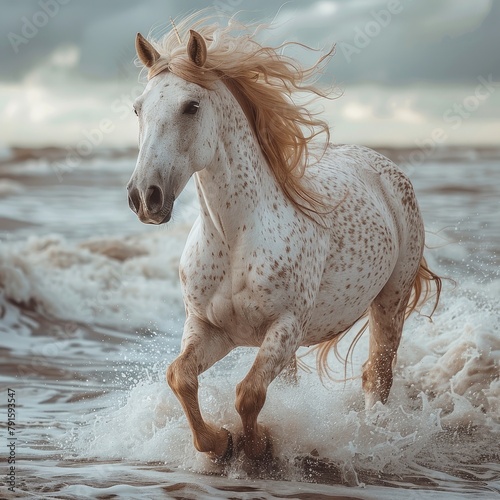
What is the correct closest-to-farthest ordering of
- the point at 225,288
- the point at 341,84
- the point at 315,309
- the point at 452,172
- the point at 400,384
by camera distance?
1. the point at 225,288
2. the point at 315,309
3. the point at 341,84
4. the point at 400,384
5. the point at 452,172

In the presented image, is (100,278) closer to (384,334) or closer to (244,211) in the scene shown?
(384,334)

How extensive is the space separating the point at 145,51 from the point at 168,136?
0.44 meters

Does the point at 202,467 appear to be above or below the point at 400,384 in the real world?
below

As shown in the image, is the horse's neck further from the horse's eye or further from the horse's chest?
the horse's eye

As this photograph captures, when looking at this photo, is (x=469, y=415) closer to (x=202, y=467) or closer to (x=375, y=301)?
(x=375, y=301)

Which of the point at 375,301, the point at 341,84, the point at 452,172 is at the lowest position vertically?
the point at 375,301

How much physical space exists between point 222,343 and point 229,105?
94 centimetres

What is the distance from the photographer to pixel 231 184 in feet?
13.4

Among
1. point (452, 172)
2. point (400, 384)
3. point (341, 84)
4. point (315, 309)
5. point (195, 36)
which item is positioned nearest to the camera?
point (195, 36)

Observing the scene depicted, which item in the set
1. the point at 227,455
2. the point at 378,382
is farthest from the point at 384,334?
the point at 227,455

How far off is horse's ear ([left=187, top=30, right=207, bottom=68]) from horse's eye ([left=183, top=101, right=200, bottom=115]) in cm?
16

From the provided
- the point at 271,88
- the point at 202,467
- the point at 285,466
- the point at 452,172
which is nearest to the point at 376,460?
the point at 285,466

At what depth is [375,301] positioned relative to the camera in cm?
530

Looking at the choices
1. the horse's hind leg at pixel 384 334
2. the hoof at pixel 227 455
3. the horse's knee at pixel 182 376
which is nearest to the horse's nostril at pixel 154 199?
the horse's knee at pixel 182 376
